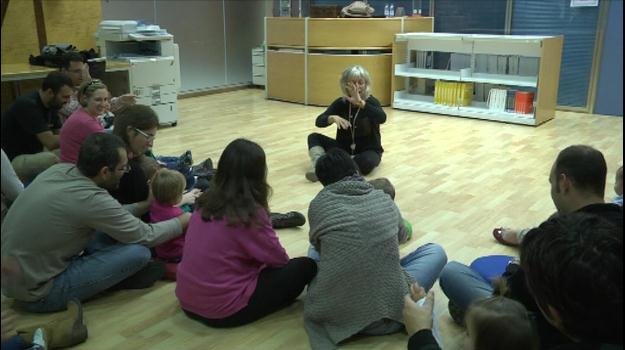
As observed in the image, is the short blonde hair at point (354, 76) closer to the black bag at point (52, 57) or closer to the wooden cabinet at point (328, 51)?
the black bag at point (52, 57)

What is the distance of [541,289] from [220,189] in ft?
4.75

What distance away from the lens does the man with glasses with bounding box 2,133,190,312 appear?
7.79 feet

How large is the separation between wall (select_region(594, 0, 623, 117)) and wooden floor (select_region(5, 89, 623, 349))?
24 cm

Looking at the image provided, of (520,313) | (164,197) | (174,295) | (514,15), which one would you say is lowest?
(174,295)

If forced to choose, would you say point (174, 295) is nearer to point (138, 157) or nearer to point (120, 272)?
point (120, 272)

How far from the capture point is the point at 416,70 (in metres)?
7.60

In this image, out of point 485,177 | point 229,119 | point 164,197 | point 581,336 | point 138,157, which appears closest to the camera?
point 581,336

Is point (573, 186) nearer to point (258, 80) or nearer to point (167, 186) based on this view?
point (167, 186)

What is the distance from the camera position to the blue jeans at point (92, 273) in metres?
2.51

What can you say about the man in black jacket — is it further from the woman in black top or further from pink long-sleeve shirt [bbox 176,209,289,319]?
the woman in black top

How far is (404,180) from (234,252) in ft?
8.23

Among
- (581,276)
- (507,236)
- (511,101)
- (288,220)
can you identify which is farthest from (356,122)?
(581,276)

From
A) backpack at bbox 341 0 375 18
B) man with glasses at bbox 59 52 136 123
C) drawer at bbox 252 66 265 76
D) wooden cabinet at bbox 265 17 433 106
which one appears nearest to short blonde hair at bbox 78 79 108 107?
man with glasses at bbox 59 52 136 123

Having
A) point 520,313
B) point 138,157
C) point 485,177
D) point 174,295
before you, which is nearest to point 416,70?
point 485,177
